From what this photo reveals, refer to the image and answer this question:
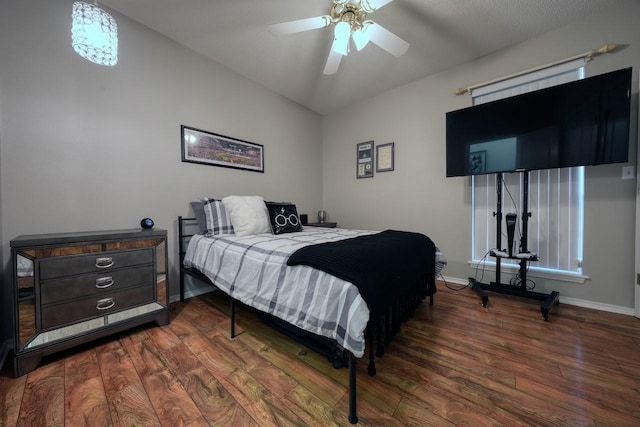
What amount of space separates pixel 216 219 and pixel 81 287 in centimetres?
103

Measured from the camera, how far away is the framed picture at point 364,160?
3544 millimetres

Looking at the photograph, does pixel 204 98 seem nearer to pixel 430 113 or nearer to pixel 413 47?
pixel 413 47

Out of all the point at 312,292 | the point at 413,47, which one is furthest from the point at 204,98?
the point at 312,292

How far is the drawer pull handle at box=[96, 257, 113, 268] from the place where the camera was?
1.57 metres

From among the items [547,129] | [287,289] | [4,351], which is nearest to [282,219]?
[287,289]

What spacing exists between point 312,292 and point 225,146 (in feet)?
7.60

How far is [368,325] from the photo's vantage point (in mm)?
1080

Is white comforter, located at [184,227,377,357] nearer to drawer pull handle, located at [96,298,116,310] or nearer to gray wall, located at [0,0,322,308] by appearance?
drawer pull handle, located at [96,298,116,310]

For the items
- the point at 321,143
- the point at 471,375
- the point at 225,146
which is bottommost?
the point at 471,375

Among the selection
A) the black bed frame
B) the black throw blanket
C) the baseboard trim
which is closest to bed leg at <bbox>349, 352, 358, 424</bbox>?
the black bed frame

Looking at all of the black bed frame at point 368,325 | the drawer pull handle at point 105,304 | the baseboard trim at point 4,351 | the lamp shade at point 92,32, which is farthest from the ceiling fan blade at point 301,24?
the baseboard trim at point 4,351

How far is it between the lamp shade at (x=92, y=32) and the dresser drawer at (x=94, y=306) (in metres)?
1.59

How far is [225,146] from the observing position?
109 inches

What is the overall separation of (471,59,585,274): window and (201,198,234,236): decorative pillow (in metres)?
2.88
